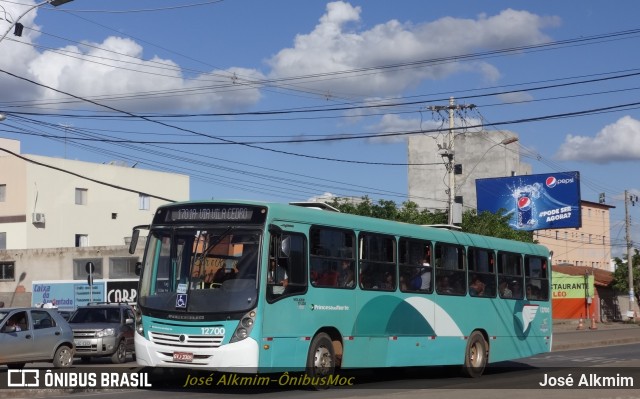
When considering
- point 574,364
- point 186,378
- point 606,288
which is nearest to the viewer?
point 186,378

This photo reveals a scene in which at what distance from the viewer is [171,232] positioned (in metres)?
16.5

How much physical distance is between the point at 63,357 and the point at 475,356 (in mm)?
9280

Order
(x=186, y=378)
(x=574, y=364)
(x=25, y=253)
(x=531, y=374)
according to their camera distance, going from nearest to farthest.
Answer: (x=186, y=378)
(x=531, y=374)
(x=574, y=364)
(x=25, y=253)

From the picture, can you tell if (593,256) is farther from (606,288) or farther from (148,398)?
(148,398)

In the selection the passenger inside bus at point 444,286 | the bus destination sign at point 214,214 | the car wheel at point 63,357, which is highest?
the bus destination sign at point 214,214

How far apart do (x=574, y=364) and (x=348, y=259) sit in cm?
1176

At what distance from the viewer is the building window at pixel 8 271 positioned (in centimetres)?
5659

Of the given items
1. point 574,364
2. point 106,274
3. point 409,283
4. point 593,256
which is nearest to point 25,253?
point 106,274

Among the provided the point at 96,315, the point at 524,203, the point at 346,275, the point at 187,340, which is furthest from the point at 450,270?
the point at 524,203

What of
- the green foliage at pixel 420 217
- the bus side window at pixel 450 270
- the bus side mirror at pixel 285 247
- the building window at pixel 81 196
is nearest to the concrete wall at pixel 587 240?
the green foliage at pixel 420 217

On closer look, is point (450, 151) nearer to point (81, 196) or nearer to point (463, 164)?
point (81, 196)

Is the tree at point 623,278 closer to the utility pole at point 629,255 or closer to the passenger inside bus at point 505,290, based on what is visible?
the utility pole at point 629,255

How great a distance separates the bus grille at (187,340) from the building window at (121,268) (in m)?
35.8

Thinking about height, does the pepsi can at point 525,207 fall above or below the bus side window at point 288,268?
above
